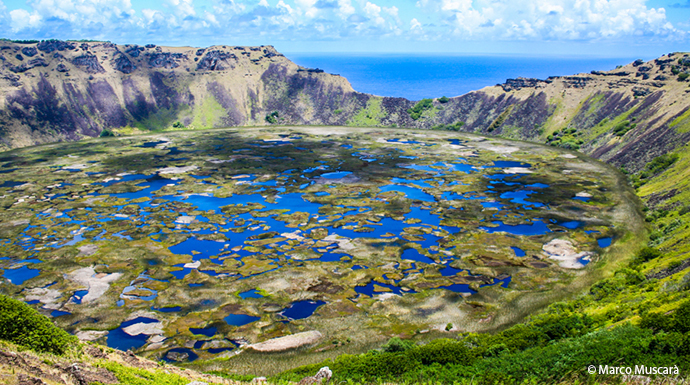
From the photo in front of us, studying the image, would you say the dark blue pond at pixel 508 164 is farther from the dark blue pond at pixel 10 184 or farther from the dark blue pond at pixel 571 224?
the dark blue pond at pixel 10 184

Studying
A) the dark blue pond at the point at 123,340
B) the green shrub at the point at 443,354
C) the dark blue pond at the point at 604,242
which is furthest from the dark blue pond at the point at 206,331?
the dark blue pond at the point at 604,242

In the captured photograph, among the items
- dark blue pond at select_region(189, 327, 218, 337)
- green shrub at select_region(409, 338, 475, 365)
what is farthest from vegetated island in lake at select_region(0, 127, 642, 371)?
green shrub at select_region(409, 338, 475, 365)

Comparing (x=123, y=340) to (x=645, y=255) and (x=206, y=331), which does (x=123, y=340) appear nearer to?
Result: (x=206, y=331)

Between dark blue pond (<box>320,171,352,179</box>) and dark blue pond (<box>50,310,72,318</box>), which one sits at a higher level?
dark blue pond (<box>320,171,352,179</box>)

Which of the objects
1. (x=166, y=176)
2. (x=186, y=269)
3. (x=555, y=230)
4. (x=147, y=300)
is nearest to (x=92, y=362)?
(x=147, y=300)

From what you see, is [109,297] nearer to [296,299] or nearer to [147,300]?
[147,300]

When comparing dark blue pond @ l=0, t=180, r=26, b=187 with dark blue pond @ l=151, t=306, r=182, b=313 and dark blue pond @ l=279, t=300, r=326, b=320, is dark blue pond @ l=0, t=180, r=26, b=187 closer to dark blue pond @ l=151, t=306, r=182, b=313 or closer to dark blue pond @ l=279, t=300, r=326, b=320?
dark blue pond @ l=151, t=306, r=182, b=313
